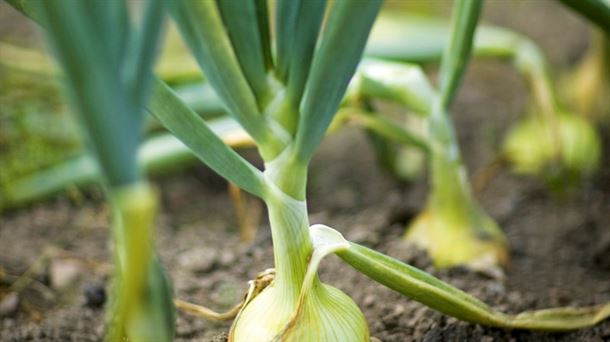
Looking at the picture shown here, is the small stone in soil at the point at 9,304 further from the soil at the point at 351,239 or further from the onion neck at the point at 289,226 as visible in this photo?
the onion neck at the point at 289,226

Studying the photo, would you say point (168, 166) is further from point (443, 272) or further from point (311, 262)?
point (311, 262)

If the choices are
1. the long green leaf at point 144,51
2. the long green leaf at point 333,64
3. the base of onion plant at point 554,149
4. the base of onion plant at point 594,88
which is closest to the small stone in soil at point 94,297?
the long green leaf at point 333,64

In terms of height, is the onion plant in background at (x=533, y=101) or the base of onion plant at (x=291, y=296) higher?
the base of onion plant at (x=291, y=296)

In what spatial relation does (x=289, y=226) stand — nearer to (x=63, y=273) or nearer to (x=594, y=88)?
(x=63, y=273)

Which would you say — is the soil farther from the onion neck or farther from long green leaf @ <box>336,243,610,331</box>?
the onion neck

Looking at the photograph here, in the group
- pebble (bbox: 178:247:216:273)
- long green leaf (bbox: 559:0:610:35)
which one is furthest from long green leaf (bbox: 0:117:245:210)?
long green leaf (bbox: 559:0:610:35)

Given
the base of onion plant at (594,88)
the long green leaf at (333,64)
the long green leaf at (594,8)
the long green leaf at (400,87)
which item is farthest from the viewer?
the base of onion plant at (594,88)

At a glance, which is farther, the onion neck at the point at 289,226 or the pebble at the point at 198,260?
the pebble at the point at 198,260
